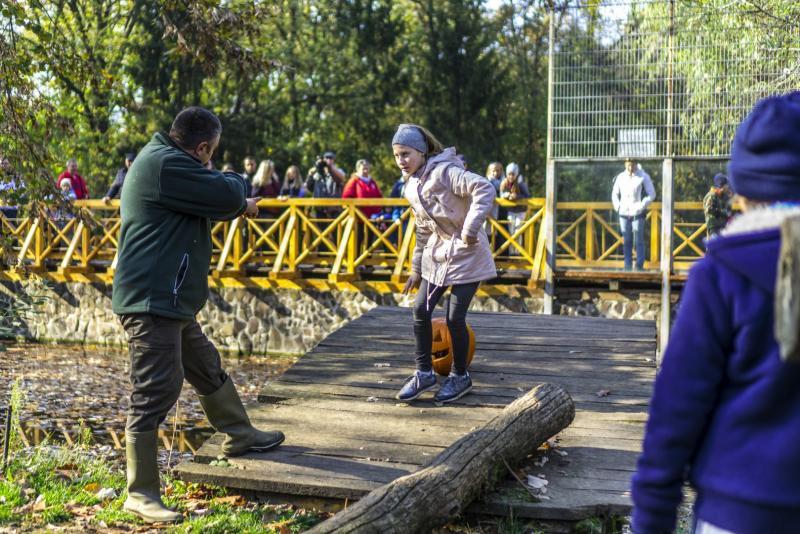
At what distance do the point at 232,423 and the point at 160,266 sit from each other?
1079 millimetres

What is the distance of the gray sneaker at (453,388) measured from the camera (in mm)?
6125

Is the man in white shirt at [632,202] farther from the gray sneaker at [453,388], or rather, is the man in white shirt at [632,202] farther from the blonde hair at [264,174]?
the gray sneaker at [453,388]

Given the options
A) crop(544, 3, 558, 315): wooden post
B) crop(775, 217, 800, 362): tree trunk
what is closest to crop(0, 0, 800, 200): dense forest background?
crop(544, 3, 558, 315): wooden post

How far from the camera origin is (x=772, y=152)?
2.03 m

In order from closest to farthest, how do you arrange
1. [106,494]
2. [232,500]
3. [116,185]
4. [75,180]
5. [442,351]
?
[232,500], [106,494], [442,351], [116,185], [75,180]

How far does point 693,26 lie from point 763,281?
1158 centimetres

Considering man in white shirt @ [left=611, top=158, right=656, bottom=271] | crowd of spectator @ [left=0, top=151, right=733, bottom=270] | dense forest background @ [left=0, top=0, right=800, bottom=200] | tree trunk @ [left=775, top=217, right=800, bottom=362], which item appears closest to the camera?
tree trunk @ [left=775, top=217, right=800, bottom=362]

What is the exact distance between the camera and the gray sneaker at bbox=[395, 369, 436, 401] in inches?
243

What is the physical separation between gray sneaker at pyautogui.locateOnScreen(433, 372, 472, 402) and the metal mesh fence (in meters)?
Answer: 7.51

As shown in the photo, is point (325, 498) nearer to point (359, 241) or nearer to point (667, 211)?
point (667, 211)

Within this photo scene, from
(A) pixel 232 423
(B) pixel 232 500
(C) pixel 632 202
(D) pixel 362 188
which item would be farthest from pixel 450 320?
(D) pixel 362 188

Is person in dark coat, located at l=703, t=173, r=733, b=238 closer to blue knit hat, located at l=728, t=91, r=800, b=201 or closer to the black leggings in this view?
the black leggings

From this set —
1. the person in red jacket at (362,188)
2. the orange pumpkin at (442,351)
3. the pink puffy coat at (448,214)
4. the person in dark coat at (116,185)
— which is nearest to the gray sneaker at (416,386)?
the orange pumpkin at (442,351)

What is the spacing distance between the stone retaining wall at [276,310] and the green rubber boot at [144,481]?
992cm
